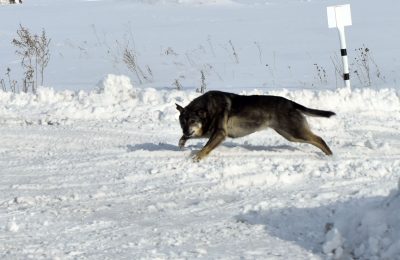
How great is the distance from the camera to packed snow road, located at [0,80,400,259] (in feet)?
14.1

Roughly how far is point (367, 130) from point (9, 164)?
4.15 metres

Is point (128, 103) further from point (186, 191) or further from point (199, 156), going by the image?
point (186, 191)

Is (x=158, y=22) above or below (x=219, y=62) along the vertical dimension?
above

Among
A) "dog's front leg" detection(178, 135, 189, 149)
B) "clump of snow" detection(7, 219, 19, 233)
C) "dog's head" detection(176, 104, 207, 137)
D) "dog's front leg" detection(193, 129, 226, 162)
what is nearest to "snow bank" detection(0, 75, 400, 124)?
"dog's front leg" detection(178, 135, 189, 149)

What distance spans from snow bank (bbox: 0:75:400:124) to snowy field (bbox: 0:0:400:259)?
0.08 ft

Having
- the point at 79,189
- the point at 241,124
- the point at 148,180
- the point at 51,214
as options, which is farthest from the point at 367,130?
the point at 51,214

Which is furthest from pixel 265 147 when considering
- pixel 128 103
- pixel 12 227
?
pixel 12 227

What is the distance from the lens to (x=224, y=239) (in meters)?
4.47

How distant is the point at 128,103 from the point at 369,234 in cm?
635

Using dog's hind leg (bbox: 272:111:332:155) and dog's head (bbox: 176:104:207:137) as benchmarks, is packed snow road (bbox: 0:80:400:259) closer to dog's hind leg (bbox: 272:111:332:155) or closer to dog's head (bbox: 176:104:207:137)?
dog's hind leg (bbox: 272:111:332:155)

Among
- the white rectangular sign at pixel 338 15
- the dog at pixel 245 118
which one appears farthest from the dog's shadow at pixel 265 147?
the white rectangular sign at pixel 338 15

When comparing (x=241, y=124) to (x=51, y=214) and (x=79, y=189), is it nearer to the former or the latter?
(x=79, y=189)

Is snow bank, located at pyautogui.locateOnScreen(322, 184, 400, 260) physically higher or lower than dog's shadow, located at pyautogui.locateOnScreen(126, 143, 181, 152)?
lower

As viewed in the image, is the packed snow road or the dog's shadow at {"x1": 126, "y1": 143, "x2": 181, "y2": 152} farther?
the dog's shadow at {"x1": 126, "y1": 143, "x2": 181, "y2": 152}
